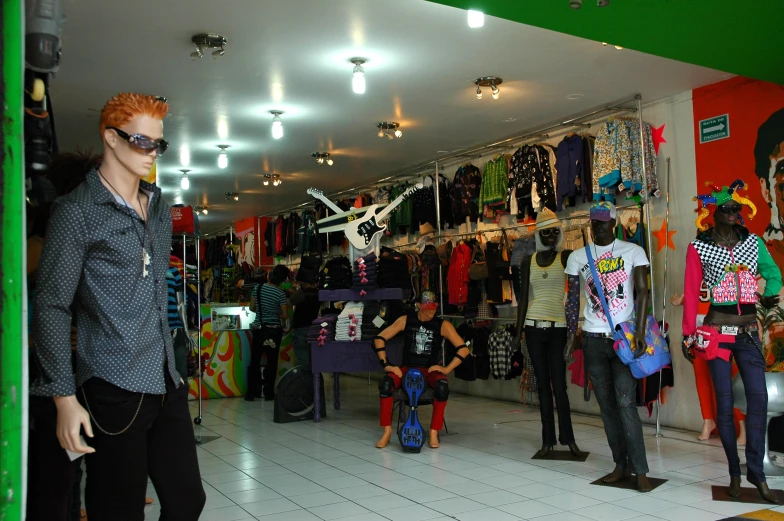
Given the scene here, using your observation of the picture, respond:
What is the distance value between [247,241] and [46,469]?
1497 centimetres

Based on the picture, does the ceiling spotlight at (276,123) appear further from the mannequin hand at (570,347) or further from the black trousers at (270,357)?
the mannequin hand at (570,347)

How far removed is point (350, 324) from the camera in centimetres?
779

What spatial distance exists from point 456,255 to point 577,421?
270 cm

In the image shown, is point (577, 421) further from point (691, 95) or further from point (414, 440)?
point (691, 95)

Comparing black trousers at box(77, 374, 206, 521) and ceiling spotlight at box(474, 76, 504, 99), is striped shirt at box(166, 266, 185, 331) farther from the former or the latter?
ceiling spotlight at box(474, 76, 504, 99)

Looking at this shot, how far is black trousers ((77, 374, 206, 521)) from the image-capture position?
2121 mm

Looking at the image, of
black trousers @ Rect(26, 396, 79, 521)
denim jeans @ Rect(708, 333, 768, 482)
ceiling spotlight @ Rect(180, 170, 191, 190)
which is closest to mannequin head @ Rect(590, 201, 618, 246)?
denim jeans @ Rect(708, 333, 768, 482)

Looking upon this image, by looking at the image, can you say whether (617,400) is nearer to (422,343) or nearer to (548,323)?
(548,323)

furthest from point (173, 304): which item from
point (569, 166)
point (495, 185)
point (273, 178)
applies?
point (273, 178)

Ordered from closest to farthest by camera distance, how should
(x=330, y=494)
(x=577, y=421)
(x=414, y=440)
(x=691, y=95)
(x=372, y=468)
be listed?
(x=330, y=494)
(x=372, y=468)
(x=414, y=440)
(x=691, y=95)
(x=577, y=421)

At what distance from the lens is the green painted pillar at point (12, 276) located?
1463mm

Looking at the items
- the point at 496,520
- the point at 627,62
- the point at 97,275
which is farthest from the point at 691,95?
the point at 97,275

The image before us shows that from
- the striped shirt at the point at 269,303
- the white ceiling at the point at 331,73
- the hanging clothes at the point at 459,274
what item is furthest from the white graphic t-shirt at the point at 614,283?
the striped shirt at the point at 269,303

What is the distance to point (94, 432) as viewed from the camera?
7.02 ft
